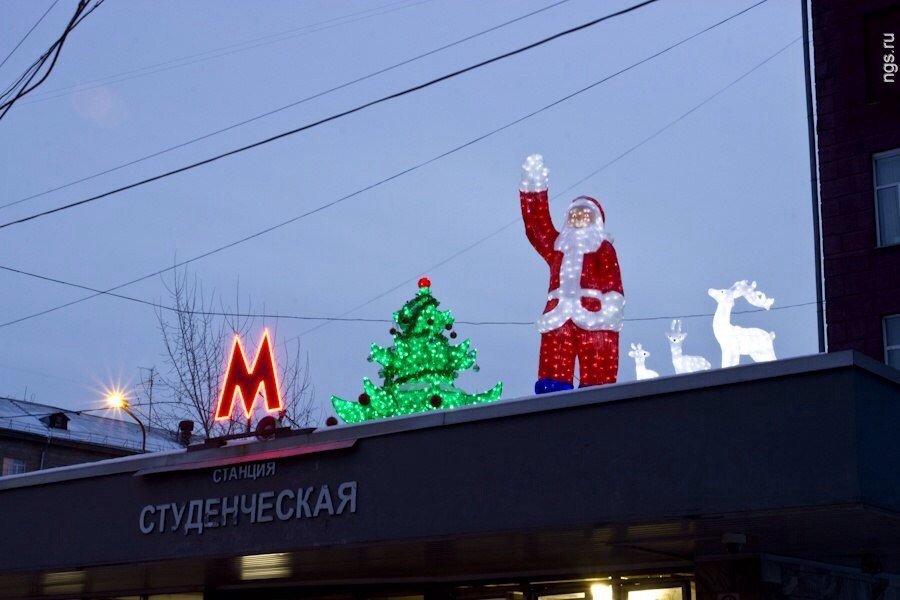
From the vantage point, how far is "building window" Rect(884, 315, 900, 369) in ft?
74.6

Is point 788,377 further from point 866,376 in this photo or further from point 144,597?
point 144,597

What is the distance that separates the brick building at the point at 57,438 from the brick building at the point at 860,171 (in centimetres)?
4751

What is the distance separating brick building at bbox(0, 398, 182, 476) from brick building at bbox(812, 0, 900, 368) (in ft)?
156

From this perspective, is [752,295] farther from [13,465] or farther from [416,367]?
[13,465]

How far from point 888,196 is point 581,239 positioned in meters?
8.09

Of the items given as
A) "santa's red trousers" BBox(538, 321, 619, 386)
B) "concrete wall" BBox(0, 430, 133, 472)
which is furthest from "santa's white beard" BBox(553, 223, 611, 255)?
"concrete wall" BBox(0, 430, 133, 472)

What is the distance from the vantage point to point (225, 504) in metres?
16.2

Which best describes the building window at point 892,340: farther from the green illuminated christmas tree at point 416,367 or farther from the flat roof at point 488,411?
the flat roof at point 488,411

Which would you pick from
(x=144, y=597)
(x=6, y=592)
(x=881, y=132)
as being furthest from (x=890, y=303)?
(x=6, y=592)

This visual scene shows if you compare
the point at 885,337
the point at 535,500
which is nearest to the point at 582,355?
the point at 535,500

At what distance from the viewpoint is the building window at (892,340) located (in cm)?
2273

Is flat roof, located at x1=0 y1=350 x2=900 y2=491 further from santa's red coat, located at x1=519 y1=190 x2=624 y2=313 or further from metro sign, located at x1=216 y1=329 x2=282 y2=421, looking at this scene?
santa's red coat, located at x1=519 y1=190 x2=624 y2=313

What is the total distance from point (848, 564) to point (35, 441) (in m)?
56.1

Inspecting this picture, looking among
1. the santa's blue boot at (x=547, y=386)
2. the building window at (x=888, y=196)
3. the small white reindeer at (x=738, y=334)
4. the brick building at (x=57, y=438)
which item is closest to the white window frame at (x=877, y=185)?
the building window at (x=888, y=196)
